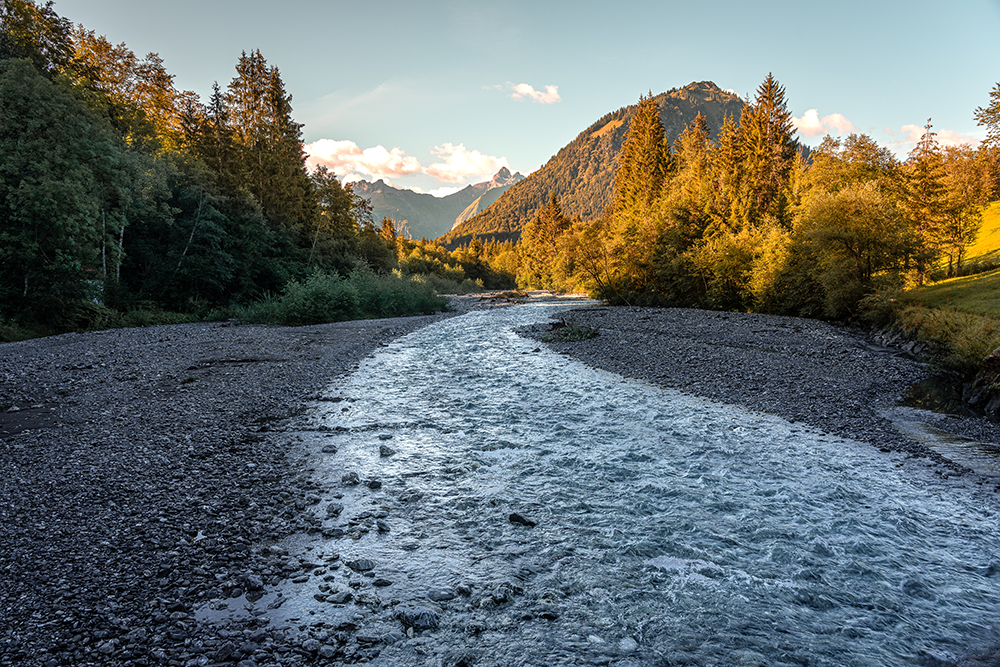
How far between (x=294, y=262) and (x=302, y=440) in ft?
95.2

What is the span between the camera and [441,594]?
428cm

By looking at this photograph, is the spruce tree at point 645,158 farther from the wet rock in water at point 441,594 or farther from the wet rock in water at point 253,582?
the wet rock in water at point 253,582

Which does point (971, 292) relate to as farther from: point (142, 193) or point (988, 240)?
point (142, 193)

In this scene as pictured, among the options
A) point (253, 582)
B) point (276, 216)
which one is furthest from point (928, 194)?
point (276, 216)

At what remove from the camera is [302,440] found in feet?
26.9

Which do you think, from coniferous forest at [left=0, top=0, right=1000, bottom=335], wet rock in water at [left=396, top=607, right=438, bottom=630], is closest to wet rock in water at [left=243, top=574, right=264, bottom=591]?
wet rock in water at [left=396, top=607, right=438, bottom=630]

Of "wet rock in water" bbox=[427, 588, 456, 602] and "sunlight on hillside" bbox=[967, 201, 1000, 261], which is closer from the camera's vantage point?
"wet rock in water" bbox=[427, 588, 456, 602]

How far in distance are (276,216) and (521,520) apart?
36.9 m

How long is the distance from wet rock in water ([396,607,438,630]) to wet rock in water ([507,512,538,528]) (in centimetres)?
183

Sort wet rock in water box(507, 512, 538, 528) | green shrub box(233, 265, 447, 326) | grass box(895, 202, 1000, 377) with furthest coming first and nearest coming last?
green shrub box(233, 265, 447, 326) < grass box(895, 202, 1000, 377) < wet rock in water box(507, 512, 538, 528)

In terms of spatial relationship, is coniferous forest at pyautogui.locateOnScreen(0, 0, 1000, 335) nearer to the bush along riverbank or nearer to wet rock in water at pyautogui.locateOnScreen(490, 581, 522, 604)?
the bush along riverbank

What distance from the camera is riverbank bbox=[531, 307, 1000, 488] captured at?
927 cm

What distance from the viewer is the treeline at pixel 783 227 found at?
77.8 ft

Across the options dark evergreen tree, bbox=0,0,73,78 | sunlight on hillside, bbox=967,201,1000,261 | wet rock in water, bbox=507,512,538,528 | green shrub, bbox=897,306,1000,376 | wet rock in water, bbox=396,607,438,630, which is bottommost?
wet rock in water, bbox=507,512,538,528
